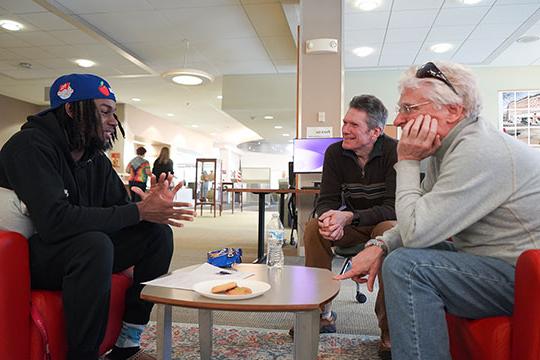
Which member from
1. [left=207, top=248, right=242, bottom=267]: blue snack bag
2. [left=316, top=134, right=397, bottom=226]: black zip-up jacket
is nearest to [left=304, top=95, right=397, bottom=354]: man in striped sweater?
[left=316, top=134, right=397, bottom=226]: black zip-up jacket

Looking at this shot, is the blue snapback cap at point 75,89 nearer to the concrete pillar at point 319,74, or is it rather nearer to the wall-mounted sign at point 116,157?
the concrete pillar at point 319,74

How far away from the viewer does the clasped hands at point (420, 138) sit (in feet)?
3.48

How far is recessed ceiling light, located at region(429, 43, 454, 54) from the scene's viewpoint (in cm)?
535

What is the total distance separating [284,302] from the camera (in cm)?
95

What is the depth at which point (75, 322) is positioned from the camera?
3.72 ft

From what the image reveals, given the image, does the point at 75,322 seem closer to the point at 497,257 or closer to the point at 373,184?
the point at 497,257

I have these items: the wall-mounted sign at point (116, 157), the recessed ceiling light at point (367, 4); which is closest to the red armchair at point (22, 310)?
the recessed ceiling light at point (367, 4)

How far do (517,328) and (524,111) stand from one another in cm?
661

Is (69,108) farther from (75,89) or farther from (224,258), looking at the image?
(224,258)

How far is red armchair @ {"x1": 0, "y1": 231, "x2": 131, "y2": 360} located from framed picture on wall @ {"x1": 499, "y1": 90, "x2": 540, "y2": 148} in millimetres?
6843

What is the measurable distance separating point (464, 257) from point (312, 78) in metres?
3.14

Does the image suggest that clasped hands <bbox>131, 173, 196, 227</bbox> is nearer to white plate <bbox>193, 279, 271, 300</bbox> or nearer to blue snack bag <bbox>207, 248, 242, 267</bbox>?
blue snack bag <bbox>207, 248, 242, 267</bbox>

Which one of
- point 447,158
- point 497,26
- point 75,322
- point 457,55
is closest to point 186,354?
point 75,322

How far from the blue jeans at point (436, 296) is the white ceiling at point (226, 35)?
3744 millimetres
